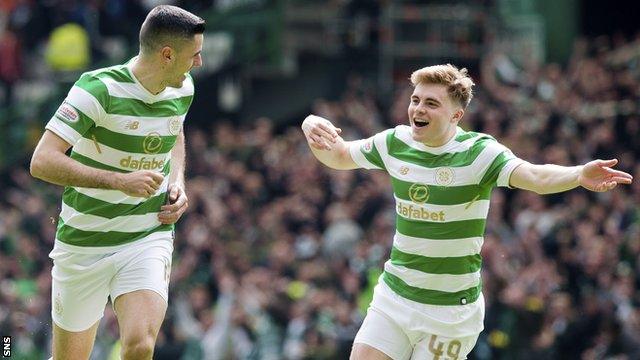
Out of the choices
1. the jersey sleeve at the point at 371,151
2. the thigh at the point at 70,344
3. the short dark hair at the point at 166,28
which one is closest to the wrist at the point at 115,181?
the short dark hair at the point at 166,28

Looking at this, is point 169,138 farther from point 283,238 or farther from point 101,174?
point 283,238

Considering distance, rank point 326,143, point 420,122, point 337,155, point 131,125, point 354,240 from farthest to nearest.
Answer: point 354,240 < point 337,155 < point 326,143 < point 420,122 < point 131,125

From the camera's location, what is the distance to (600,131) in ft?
53.6

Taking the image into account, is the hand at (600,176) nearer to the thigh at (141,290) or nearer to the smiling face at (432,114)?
the smiling face at (432,114)

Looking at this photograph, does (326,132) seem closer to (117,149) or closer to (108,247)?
(117,149)

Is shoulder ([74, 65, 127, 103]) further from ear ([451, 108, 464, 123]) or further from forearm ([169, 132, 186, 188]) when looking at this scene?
ear ([451, 108, 464, 123])

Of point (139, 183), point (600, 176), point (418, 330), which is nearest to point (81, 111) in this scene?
point (139, 183)

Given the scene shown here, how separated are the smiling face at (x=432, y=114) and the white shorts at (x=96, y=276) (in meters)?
1.81

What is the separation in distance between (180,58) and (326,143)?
1.14 meters

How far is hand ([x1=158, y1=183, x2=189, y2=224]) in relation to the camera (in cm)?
830

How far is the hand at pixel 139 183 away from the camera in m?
7.48

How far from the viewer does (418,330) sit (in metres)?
8.12

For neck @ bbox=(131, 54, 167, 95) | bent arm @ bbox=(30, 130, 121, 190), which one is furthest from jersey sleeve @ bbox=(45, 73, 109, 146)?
neck @ bbox=(131, 54, 167, 95)

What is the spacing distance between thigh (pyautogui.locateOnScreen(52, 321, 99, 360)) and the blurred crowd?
6718 millimetres
